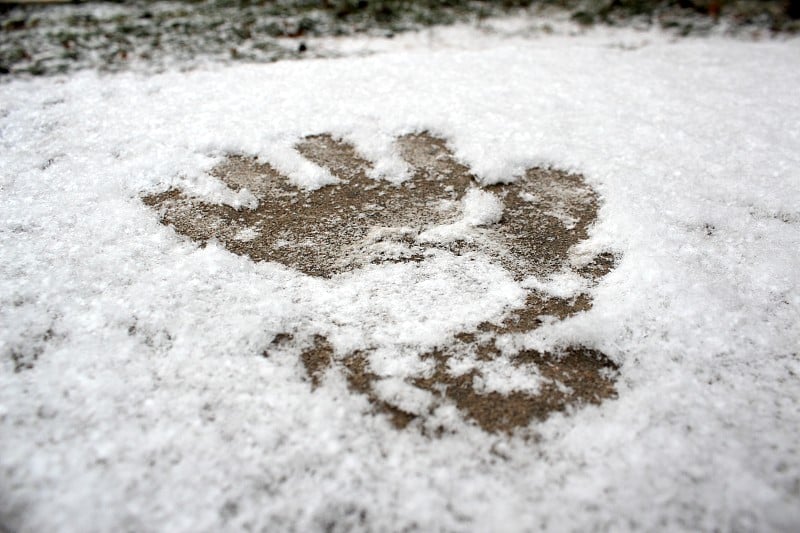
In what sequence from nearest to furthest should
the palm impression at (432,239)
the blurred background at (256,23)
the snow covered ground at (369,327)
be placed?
1. the snow covered ground at (369,327)
2. the palm impression at (432,239)
3. the blurred background at (256,23)

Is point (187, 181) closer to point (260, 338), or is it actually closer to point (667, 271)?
point (260, 338)

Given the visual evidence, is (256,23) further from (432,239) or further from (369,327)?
(369,327)

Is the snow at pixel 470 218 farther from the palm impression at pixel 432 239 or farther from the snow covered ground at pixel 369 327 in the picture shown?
the snow covered ground at pixel 369 327

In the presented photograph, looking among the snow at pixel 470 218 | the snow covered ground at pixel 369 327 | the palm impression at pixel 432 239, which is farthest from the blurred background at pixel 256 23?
the snow at pixel 470 218

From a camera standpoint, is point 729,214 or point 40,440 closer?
point 40,440

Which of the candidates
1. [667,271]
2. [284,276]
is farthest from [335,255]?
[667,271]

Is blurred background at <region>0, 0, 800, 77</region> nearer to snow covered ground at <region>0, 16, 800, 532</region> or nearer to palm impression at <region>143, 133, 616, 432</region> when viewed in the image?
snow covered ground at <region>0, 16, 800, 532</region>
